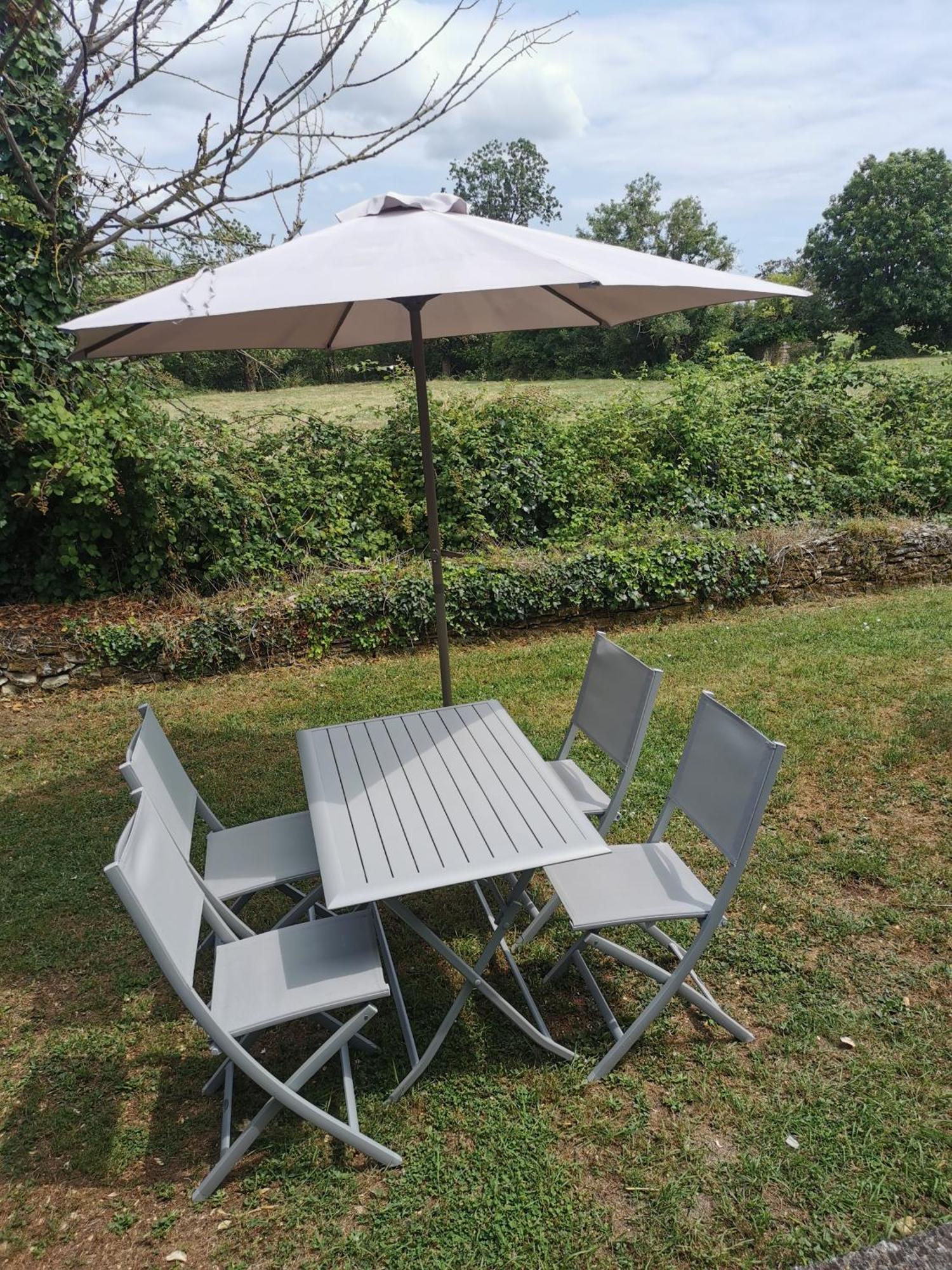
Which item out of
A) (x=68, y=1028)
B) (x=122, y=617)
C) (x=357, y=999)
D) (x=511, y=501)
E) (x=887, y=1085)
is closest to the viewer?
(x=357, y=999)

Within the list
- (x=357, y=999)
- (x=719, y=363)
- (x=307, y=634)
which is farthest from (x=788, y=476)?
(x=357, y=999)

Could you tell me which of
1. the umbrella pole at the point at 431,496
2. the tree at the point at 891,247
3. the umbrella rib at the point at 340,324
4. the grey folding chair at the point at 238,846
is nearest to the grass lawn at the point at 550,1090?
the grey folding chair at the point at 238,846

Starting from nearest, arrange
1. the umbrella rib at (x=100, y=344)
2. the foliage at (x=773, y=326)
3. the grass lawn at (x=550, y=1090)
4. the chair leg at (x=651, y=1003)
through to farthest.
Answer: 1. the grass lawn at (x=550, y=1090)
2. the chair leg at (x=651, y=1003)
3. the umbrella rib at (x=100, y=344)
4. the foliage at (x=773, y=326)

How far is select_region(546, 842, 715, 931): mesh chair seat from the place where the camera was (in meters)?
2.78

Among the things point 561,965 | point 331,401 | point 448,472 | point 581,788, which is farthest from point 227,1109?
point 331,401

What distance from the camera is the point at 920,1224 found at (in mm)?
2264

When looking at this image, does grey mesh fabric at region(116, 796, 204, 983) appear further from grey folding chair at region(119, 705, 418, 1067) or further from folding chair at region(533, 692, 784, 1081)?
folding chair at region(533, 692, 784, 1081)

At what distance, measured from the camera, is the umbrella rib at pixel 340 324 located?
4268 mm

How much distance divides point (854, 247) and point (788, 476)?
145 feet

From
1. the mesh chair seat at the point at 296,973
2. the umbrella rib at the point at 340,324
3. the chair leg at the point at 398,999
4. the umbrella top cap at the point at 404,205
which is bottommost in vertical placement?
the chair leg at the point at 398,999

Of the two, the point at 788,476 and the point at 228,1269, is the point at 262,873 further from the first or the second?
the point at 788,476

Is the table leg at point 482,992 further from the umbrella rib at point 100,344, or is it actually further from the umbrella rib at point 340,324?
the umbrella rib at point 340,324

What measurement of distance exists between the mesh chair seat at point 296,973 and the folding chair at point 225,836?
0.31 m

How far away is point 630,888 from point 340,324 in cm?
344
